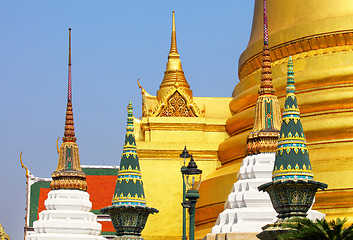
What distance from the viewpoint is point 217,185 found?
24766 millimetres

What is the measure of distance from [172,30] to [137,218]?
549 inches

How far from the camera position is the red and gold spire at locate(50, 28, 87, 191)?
24.6m

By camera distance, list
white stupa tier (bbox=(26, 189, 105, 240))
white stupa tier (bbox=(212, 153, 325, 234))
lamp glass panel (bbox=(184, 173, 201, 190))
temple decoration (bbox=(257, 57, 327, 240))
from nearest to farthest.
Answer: temple decoration (bbox=(257, 57, 327, 240)) → lamp glass panel (bbox=(184, 173, 201, 190)) → white stupa tier (bbox=(212, 153, 325, 234)) → white stupa tier (bbox=(26, 189, 105, 240))

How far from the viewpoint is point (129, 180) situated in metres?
16.3

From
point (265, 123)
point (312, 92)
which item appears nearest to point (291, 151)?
point (265, 123)

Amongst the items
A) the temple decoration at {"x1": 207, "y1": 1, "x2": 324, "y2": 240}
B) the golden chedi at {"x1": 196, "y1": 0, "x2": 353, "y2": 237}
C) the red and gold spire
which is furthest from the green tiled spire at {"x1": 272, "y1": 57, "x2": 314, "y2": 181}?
the red and gold spire

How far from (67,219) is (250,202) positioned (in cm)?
637

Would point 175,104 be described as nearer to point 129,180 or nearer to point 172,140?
point 172,140

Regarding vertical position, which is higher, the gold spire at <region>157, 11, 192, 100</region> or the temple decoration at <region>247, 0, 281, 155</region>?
the gold spire at <region>157, 11, 192, 100</region>

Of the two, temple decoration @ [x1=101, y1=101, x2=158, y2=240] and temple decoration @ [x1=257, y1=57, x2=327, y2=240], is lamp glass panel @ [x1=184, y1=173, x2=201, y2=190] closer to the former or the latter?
temple decoration @ [x1=101, y1=101, x2=158, y2=240]

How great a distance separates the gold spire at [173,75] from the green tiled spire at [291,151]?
43.5ft

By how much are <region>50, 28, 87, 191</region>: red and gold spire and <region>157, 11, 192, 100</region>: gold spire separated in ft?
11.9

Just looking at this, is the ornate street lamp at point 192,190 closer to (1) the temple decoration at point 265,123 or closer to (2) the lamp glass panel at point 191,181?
(2) the lamp glass panel at point 191,181

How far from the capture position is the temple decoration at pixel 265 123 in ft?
63.9
